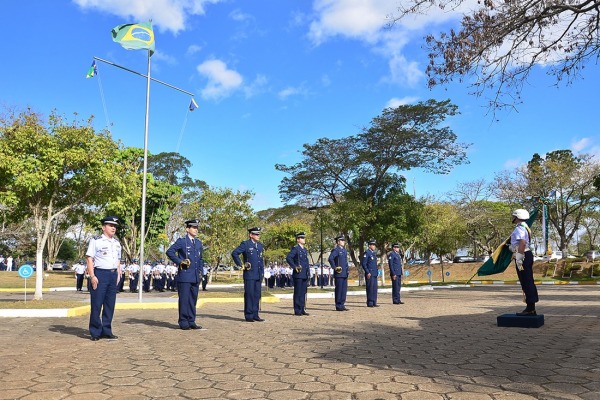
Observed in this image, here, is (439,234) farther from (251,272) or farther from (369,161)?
(251,272)

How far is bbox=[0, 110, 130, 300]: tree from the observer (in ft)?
45.3

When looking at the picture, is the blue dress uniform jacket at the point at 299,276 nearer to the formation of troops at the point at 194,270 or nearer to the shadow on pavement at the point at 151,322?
the formation of troops at the point at 194,270

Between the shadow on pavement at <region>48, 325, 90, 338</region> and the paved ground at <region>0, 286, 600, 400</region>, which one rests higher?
the paved ground at <region>0, 286, 600, 400</region>

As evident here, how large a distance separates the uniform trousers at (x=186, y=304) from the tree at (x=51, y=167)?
7.48 m

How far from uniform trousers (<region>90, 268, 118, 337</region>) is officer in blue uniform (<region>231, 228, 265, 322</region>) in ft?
8.45

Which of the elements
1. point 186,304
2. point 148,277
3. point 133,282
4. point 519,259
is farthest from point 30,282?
point 519,259

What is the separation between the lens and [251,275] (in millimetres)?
9711

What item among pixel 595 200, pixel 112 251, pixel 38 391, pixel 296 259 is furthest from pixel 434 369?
pixel 595 200

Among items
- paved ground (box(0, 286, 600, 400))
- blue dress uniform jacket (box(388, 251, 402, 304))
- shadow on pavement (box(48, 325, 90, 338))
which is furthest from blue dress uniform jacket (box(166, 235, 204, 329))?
blue dress uniform jacket (box(388, 251, 402, 304))

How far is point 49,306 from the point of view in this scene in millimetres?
11672

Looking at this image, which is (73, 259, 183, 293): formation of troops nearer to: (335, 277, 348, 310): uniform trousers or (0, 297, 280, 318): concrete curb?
(0, 297, 280, 318): concrete curb

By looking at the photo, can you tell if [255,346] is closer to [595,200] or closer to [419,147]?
[419,147]

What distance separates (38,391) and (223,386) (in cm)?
150

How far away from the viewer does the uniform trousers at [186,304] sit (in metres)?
8.28
